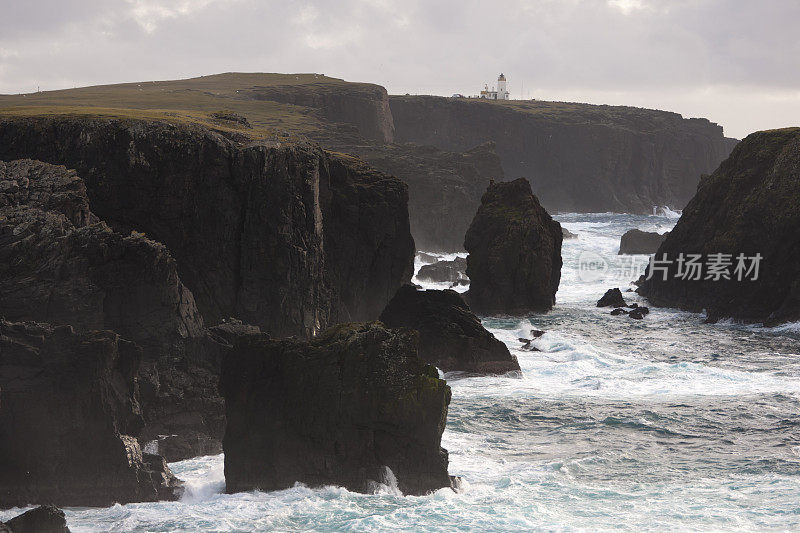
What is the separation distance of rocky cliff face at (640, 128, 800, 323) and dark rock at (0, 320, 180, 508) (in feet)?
155

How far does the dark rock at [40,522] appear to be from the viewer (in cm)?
2195

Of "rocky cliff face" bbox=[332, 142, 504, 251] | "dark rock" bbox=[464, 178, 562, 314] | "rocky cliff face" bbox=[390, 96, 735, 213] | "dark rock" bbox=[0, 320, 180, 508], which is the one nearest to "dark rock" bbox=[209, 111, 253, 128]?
"dark rock" bbox=[464, 178, 562, 314]

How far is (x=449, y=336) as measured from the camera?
47.6 m

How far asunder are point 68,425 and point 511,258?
45.5 meters

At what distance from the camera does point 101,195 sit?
42.3m

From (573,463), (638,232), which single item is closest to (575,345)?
(573,463)

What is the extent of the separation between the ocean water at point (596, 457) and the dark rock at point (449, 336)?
40.6 inches

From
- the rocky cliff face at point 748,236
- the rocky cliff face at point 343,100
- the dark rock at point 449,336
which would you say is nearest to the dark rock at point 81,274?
the dark rock at point 449,336

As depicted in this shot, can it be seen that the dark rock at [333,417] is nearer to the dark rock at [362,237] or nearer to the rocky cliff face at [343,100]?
the dark rock at [362,237]

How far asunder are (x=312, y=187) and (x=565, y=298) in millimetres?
37803

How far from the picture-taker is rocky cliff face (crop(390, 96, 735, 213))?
191875 millimetres

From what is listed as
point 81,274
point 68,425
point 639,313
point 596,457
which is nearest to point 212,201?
point 81,274

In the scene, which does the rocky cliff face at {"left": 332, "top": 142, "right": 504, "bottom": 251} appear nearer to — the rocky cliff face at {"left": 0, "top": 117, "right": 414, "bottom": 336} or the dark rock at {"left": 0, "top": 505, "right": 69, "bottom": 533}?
the rocky cliff face at {"left": 0, "top": 117, "right": 414, "bottom": 336}

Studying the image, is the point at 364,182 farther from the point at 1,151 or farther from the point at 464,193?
the point at 464,193
